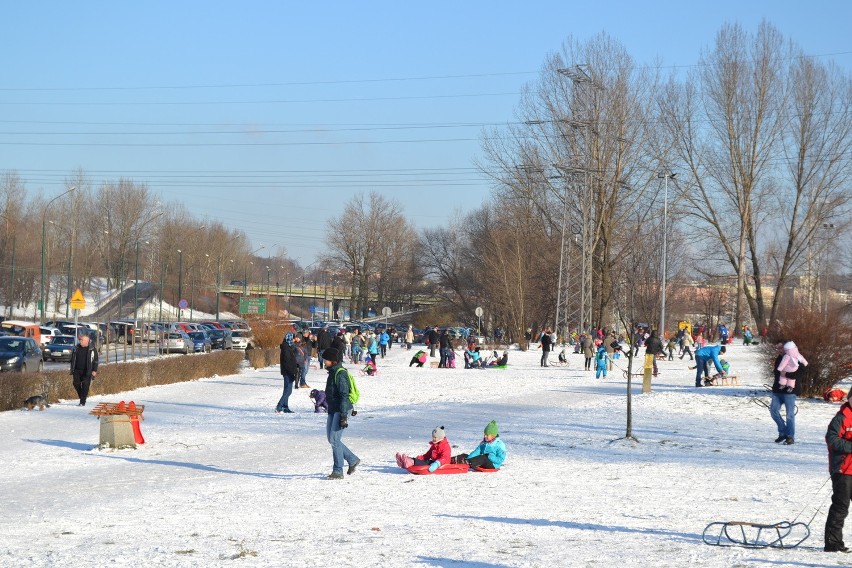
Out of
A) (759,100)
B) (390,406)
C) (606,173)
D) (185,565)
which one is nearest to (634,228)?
(606,173)

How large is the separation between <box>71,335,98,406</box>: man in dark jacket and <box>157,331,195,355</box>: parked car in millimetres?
28367

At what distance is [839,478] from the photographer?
29.8 feet

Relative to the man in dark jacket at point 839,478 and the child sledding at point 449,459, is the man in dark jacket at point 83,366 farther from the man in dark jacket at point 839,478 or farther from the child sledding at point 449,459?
the man in dark jacket at point 839,478

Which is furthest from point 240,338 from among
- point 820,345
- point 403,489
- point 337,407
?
point 403,489

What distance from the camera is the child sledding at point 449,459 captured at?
48.3ft

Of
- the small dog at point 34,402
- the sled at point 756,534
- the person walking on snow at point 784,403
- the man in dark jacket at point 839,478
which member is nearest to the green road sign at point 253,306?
the small dog at point 34,402

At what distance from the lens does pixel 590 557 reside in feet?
29.7

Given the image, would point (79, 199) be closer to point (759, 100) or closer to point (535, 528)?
point (759, 100)

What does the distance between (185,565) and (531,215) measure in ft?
220

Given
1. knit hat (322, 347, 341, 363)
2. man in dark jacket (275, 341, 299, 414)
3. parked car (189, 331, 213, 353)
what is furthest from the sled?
parked car (189, 331, 213, 353)

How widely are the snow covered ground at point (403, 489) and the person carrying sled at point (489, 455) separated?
0.34 metres

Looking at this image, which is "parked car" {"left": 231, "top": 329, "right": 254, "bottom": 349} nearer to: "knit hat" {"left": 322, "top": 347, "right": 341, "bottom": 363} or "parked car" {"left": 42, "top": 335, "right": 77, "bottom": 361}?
"parked car" {"left": 42, "top": 335, "right": 77, "bottom": 361}

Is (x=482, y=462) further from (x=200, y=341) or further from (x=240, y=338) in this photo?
(x=240, y=338)

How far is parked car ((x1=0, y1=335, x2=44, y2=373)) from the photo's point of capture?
3094 centimetres
